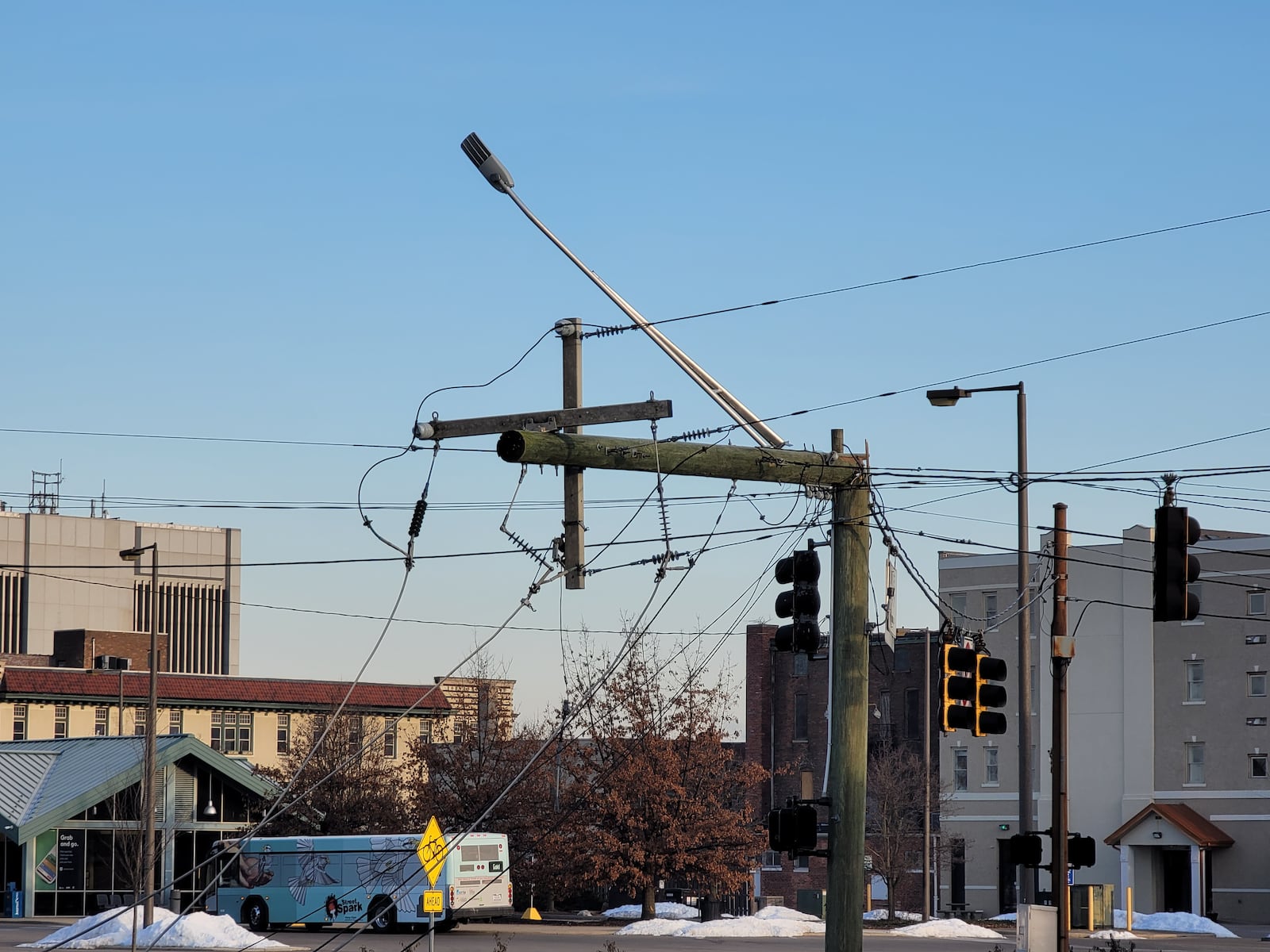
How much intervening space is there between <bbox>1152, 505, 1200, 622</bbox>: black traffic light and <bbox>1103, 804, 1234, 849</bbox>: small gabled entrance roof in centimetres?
5568

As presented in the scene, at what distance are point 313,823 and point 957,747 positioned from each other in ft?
107

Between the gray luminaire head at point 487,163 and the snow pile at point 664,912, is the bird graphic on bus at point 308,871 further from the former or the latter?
the gray luminaire head at point 487,163

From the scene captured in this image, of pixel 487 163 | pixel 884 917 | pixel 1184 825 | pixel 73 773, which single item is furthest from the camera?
pixel 1184 825

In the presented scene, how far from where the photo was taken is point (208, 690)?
8319cm

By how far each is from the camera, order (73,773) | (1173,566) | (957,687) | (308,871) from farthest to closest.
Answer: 1. (73,773)
2. (308,871)
3. (957,687)
4. (1173,566)

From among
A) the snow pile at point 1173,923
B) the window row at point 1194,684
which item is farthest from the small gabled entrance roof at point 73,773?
the window row at point 1194,684

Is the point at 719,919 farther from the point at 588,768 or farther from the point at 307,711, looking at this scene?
the point at 307,711

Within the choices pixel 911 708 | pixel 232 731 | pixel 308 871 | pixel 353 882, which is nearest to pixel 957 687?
pixel 353 882

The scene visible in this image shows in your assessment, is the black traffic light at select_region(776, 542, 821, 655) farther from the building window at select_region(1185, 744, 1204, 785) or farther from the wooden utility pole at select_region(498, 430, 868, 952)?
the building window at select_region(1185, 744, 1204, 785)

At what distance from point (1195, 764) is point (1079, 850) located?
5130 cm

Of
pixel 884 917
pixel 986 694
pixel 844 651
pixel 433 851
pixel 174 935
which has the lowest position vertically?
pixel 884 917

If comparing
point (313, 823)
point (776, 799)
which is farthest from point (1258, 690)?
point (313, 823)

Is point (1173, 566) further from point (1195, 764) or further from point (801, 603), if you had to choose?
point (1195, 764)

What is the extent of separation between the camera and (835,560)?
2058 centimetres
